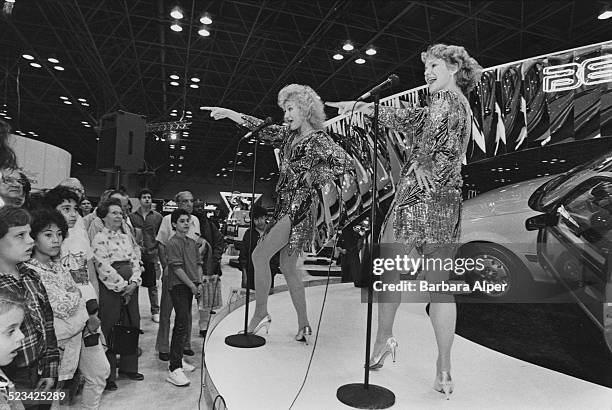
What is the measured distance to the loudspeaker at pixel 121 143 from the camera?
4.30 metres

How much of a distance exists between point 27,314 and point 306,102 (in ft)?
5.25

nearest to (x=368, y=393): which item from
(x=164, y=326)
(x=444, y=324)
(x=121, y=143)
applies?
(x=444, y=324)

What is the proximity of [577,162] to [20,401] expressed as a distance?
13.3ft

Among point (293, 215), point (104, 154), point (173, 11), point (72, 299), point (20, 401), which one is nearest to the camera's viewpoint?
point (20, 401)

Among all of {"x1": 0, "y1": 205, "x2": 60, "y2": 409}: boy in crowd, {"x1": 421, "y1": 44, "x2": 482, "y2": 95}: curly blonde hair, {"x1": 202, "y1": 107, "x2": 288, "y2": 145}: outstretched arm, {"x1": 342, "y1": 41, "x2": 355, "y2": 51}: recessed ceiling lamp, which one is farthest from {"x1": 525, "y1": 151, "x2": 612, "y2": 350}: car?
{"x1": 342, "y1": 41, "x2": 355, "y2": 51}: recessed ceiling lamp

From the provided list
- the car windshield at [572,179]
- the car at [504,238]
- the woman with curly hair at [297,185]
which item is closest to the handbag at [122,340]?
the woman with curly hair at [297,185]

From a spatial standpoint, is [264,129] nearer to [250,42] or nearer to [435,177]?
[435,177]

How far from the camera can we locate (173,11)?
6988mm

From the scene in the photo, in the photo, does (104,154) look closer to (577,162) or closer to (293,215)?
(293,215)

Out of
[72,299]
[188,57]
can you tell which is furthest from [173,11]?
[72,299]

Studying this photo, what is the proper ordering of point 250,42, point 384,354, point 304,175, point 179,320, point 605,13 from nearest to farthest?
point 384,354 → point 304,175 → point 179,320 → point 605,13 → point 250,42

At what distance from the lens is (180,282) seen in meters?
2.85

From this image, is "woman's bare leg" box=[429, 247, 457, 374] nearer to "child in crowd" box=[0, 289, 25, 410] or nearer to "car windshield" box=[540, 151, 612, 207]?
"child in crowd" box=[0, 289, 25, 410]

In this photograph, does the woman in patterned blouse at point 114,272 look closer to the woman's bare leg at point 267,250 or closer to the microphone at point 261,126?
the woman's bare leg at point 267,250
